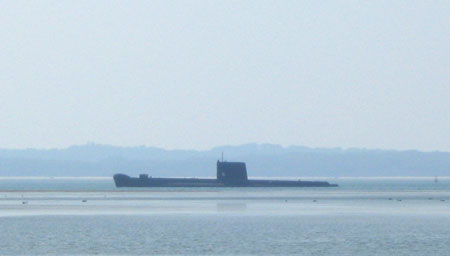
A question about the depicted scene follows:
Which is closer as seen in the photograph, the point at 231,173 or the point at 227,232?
the point at 227,232

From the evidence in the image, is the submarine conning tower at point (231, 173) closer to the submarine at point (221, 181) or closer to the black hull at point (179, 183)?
the submarine at point (221, 181)

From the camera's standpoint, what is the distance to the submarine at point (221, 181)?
157 m

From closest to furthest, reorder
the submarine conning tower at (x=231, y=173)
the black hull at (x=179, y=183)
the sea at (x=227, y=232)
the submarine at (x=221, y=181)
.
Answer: the sea at (x=227, y=232), the submarine conning tower at (x=231, y=173), the submarine at (x=221, y=181), the black hull at (x=179, y=183)

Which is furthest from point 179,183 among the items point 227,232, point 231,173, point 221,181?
point 227,232

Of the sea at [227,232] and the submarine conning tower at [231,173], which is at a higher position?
the submarine conning tower at [231,173]

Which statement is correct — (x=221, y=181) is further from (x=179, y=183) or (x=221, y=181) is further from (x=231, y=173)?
(x=179, y=183)

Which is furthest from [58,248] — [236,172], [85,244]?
[236,172]

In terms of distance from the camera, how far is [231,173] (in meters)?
157

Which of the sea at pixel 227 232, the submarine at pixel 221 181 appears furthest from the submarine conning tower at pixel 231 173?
the sea at pixel 227 232

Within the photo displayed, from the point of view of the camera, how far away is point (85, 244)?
50688 mm

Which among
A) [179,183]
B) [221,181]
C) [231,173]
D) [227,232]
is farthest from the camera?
[179,183]

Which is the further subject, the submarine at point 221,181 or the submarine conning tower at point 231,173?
the submarine at point 221,181

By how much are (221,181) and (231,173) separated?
95.8 inches

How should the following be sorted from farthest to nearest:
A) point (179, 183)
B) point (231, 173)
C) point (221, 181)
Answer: point (179, 183) → point (221, 181) → point (231, 173)
